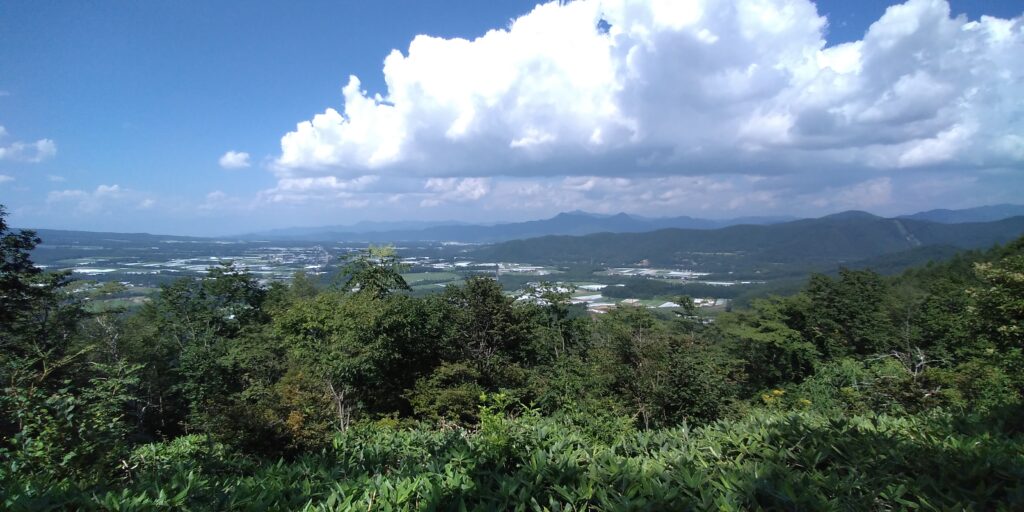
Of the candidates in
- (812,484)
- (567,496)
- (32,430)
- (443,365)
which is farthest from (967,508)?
(443,365)

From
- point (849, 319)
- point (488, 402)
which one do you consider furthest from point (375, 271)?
point (849, 319)

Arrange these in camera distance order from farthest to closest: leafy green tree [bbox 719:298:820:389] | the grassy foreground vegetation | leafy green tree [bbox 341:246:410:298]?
leafy green tree [bbox 719:298:820:389]
leafy green tree [bbox 341:246:410:298]
the grassy foreground vegetation

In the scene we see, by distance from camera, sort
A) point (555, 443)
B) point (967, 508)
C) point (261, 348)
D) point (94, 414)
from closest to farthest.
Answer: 1. point (967, 508)
2. point (555, 443)
3. point (94, 414)
4. point (261, 348)

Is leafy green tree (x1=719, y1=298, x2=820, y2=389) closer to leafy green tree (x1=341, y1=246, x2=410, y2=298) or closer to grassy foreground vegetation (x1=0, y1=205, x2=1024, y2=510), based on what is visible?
grassy foreground vegetation (x1=0, y1=205, x2=1024, y2=510)

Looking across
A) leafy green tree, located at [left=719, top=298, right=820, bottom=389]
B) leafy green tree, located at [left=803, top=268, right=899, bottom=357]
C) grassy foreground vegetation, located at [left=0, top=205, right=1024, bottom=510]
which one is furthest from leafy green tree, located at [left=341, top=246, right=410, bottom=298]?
leafy green tree, located at [left=803, top=268, right=899, bottom=357]

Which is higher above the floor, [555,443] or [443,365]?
[555,443]

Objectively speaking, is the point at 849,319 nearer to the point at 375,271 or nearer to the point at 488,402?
the point at 488,402

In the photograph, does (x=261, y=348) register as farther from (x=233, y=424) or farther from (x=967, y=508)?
(x=967, y=508)

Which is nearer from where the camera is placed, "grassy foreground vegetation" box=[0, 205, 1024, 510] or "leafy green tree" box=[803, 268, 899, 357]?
"grassy foreground vegetation" box=[0, 205, 1024, 510]

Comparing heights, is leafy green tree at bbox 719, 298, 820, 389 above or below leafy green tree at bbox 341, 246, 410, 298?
below
